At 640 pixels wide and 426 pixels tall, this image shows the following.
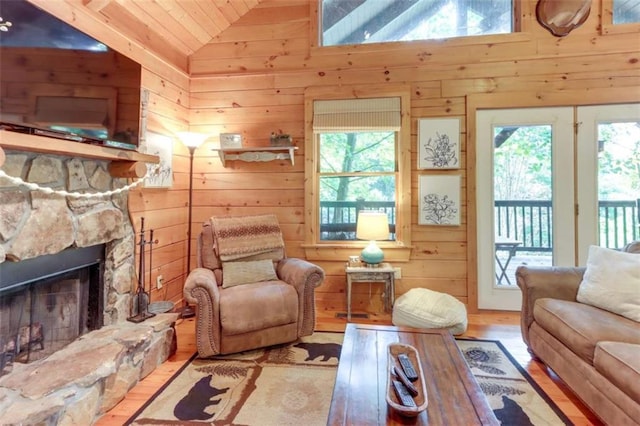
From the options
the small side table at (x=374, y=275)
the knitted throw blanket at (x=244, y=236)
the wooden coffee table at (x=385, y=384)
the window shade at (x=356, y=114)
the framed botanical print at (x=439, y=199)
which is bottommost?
the wooden coffee table at (x=385, y=384)

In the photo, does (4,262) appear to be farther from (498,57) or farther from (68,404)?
(498,57)

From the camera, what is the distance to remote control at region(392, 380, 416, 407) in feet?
3.81

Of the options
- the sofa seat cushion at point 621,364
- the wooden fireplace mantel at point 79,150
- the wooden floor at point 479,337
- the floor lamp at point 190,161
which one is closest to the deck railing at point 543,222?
the wooden floor at point 479,337

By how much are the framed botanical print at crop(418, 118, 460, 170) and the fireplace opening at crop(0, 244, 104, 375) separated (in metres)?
2.88

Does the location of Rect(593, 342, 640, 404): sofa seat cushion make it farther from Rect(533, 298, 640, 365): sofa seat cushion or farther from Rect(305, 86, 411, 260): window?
Rect(305, 86, 411, 260): window

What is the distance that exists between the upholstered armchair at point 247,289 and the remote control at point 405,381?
3.79ft

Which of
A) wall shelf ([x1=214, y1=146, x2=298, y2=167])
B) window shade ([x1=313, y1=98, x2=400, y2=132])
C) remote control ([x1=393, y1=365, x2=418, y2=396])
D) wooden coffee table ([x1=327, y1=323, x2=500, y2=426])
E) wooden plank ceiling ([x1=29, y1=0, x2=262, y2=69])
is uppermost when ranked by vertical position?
wooden plank ceiling ([x1=29, y1=0, x2=262, y2=69])

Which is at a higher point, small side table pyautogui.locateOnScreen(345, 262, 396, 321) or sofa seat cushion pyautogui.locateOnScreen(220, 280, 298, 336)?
small side table pyautogui.locateOnScreen(345, 262, 396, 321)

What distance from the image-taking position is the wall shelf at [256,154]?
332 centimetres

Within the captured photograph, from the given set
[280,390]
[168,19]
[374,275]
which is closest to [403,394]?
[280,390]

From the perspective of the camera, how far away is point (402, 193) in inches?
128

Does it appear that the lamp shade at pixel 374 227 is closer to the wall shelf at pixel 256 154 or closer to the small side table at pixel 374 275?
the small side table at pixel 374 275

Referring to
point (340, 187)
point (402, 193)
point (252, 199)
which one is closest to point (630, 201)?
point (402, 193)

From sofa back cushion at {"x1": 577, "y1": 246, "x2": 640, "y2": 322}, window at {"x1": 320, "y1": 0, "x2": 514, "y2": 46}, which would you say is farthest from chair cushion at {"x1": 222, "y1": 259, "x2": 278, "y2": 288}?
window at {"x1": 320, "y1": 0, "x2": 514, "y2": 46}
